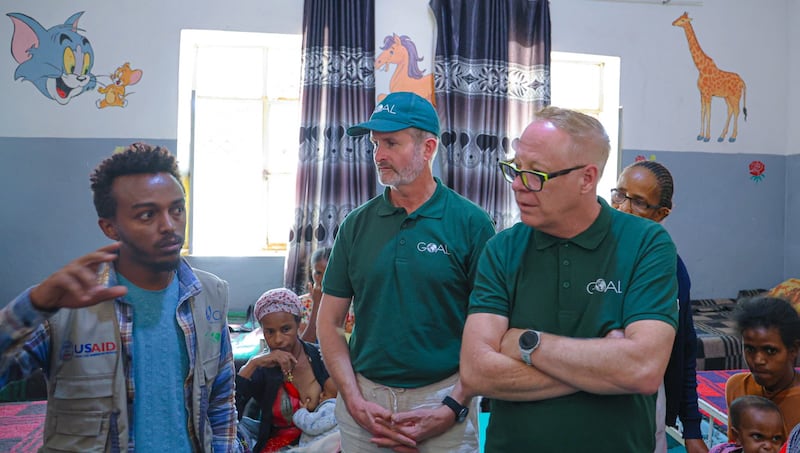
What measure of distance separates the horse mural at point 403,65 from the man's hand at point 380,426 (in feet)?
12.6

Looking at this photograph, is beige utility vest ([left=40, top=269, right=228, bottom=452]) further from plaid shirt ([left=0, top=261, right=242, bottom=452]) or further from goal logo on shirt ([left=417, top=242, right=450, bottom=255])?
goal logo on shirt ([left=417, top=242, right=450, bottom=255])

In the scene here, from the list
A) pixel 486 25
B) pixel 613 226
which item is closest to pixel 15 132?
pixel 486 25

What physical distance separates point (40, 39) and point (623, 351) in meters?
5.31

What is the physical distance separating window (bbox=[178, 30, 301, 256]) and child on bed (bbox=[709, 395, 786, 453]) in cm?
390

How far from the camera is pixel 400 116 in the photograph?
1.69m

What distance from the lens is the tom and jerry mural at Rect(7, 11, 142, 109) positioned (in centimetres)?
473

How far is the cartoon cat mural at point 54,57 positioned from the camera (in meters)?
4.73

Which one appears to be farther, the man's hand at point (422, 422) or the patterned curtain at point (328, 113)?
the patterned curtain at point (328, 113)

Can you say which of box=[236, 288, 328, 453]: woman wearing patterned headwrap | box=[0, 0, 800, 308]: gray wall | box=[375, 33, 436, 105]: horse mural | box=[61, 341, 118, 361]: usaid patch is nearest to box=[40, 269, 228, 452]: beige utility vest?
box=[61, 341, 118, 361]: usaid patch

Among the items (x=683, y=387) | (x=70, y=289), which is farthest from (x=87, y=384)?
(x=683, y=387)

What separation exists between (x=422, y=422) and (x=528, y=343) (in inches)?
18.5

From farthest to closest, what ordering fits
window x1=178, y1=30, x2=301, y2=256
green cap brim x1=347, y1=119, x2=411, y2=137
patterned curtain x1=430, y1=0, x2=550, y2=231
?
window x1=178, y1=30, x2=301, y2=256, patterned curtain x1=430, y1=0, x2=550, y2=231, green cap brim x1=347, y1=119, x2=411, y2=137

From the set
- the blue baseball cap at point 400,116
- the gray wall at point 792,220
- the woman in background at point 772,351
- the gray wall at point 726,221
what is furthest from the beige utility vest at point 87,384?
the gray wall at point 792,220

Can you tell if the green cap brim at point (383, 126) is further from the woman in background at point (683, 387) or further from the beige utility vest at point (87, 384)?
the woman in background at point (683, 387)
